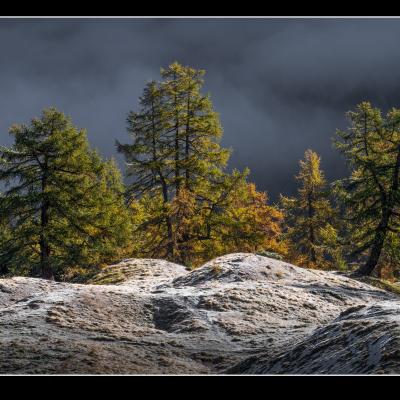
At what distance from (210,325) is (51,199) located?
694 inches

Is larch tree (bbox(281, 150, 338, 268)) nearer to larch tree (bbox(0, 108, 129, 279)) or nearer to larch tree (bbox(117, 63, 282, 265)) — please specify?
larch tree (bbox(117, 63, 282, 265))

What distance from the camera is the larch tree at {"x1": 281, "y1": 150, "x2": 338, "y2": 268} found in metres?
36.5

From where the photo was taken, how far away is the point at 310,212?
39062 mm

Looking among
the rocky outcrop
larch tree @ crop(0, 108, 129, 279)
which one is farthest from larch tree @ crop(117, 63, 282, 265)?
the rocky outcrop

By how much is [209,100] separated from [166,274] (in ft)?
53.0

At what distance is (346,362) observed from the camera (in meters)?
5.20

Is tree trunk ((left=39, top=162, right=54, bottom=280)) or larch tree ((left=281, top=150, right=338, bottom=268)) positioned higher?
larch tree ((left=281, top=150, right=338, bottom=268))

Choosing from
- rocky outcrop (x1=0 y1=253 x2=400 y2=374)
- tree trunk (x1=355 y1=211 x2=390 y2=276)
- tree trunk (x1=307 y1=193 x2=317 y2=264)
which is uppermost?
tree trunk (x1=307 y1=193 x2=317 y2=264)

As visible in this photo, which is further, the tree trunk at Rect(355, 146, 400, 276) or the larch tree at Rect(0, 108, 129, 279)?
the larch tree at Rect(0, 108, 129, 279)

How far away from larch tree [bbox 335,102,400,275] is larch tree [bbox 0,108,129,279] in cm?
1204

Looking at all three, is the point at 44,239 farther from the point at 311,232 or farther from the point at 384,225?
the point at 311,232

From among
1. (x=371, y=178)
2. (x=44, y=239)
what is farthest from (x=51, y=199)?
(x=371, y=178)

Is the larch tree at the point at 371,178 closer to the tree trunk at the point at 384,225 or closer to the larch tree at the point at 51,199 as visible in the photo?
the tree trunk at the point at 384,225
